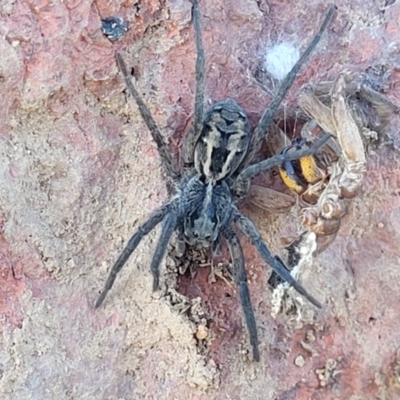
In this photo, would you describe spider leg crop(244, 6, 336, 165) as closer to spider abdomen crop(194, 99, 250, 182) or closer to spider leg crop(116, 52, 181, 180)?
spider abdomen crop(194, 99, 250, 182)

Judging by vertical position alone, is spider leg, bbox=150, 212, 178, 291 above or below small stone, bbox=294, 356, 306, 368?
above

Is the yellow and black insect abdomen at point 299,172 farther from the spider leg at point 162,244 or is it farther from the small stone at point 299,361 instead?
the small stone at point 299,361

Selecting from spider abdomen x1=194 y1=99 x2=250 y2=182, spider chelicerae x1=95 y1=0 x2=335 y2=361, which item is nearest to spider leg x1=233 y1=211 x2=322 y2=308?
spider chelicerae x1=95 y1=0 x2=335 y2=361

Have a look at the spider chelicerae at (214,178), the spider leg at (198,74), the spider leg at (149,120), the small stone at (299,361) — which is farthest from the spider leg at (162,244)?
the small stone at (299,361)

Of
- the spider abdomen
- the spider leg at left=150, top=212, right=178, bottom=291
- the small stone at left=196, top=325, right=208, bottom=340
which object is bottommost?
the small stone at left=196, top=325, right=208, bottom=340

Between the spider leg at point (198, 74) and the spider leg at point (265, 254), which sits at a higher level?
the spider leg at point (198, 74)

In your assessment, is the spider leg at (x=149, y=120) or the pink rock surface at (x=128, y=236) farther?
the spider leg at (x=149, y=120)

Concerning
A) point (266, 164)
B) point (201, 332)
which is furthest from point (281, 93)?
point (201, 332)
